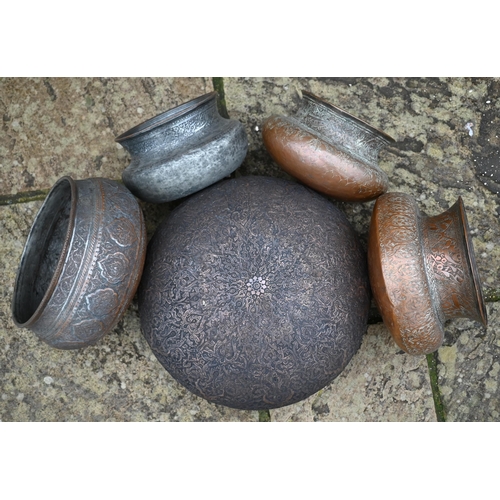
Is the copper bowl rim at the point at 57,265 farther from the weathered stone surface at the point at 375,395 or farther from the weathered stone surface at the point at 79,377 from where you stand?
the weathered stone surface at the point at 375,395

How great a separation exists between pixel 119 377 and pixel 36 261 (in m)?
0.61

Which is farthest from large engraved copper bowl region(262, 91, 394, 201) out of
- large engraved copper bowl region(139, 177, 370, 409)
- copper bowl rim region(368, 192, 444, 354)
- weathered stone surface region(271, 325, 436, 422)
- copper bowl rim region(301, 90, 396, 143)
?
weathered stone surface region(271, 325, 436, 422)

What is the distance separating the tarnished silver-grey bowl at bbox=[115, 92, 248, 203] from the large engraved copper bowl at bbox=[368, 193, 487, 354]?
0.61m

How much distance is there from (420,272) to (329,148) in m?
0.53

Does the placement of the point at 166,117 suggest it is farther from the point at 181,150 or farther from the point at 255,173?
the point at 255,173

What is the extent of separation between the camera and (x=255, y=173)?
7.16 feet

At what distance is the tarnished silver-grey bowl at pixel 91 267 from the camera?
157 cm

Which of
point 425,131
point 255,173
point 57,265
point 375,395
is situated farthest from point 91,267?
point 425,131

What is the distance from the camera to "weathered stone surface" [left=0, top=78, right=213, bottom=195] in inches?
85.1

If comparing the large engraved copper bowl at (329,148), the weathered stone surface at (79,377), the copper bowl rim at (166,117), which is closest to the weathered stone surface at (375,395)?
the weathered stone surface at (79,377)

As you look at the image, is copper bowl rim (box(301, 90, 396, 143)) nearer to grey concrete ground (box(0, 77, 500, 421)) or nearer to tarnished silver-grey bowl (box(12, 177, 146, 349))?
grey concrete ground (box(0, 77, 500, 421))

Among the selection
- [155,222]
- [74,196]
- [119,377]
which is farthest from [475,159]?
[119,377]

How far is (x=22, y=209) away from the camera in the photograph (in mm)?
2162

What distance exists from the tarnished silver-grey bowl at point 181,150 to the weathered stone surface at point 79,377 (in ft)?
2.01
